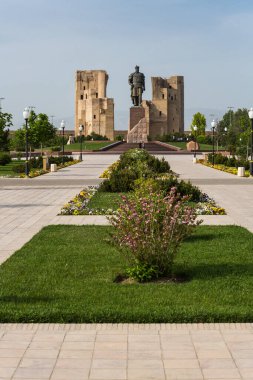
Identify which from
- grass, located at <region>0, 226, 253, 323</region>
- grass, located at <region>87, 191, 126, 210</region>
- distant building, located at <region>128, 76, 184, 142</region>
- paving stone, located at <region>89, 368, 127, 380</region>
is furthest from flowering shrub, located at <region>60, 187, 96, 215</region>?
distant building, located at <region>128, 76, 184, 142</region>

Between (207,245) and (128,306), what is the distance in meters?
4.02

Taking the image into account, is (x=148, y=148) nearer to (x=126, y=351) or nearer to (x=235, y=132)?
(x=235, y=132)

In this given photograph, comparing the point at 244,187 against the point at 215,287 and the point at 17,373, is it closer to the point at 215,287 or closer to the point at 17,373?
the point at 215,287

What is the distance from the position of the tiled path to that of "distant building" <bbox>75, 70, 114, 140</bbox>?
110 metres

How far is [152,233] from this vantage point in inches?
314

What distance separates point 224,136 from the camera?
9412 cm

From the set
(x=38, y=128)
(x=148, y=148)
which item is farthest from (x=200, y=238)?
(x=148, y=148)

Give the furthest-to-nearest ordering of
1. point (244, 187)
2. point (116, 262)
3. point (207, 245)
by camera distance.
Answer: point (244, 187), point (207, 245), point (116, 262)

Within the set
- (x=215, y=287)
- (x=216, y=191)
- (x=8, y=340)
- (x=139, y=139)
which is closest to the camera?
(x=8, y=340)

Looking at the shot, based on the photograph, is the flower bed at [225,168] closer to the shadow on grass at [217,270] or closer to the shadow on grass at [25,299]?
the shadow on grass at [217,270]

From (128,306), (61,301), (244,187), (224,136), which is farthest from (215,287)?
(224,136)

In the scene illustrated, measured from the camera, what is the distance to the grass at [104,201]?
16.4m

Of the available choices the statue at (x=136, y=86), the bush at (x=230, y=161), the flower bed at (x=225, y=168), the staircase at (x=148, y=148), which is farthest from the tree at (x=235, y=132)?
the bush at (x=230, y=161)

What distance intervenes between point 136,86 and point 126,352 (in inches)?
2481
